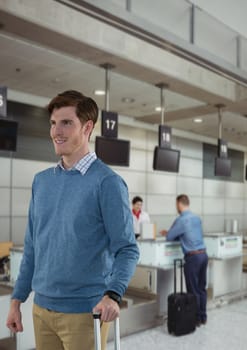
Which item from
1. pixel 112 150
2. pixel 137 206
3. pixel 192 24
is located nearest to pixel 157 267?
pixel 112 150

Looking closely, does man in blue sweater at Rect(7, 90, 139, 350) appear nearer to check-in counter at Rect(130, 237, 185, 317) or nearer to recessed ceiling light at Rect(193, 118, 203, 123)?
check-in counter at Rect(130, 237, 185, 317)

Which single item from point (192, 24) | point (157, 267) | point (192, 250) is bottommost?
point (157, 267)

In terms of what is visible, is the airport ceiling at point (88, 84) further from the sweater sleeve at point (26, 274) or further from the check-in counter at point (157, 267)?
the sweater sleeve at point (26, 274)

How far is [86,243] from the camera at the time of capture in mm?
1567

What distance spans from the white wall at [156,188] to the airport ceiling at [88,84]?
1147 millimetres

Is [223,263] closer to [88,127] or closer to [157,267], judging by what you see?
[157,267]

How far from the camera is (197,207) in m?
13.4

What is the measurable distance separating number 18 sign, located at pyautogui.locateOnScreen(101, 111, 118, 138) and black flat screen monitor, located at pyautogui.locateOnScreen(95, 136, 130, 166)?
0.53 feet

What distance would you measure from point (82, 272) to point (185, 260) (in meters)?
4.79

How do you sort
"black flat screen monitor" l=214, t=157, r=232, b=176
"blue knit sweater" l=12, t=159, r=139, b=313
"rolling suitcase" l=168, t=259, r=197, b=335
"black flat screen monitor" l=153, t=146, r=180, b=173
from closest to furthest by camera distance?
"blue knit sweater" l=12, t=159, r=139, b=313
"rolling suitcase" l=168, t=259, r=197, b=335
"black flat screen monitor" l=153, t=146, r=180, b=173
"black flat screen monitor" l=214, t=157, r=232, b=176

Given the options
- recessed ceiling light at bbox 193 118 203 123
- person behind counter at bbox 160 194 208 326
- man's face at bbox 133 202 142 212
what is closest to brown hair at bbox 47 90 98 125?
person behind counter at bbox 160 194 208 326

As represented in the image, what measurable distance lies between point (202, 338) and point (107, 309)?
4.38m

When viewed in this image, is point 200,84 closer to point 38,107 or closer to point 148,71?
point 148,71

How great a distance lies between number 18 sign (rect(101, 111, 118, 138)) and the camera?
6602 mm
